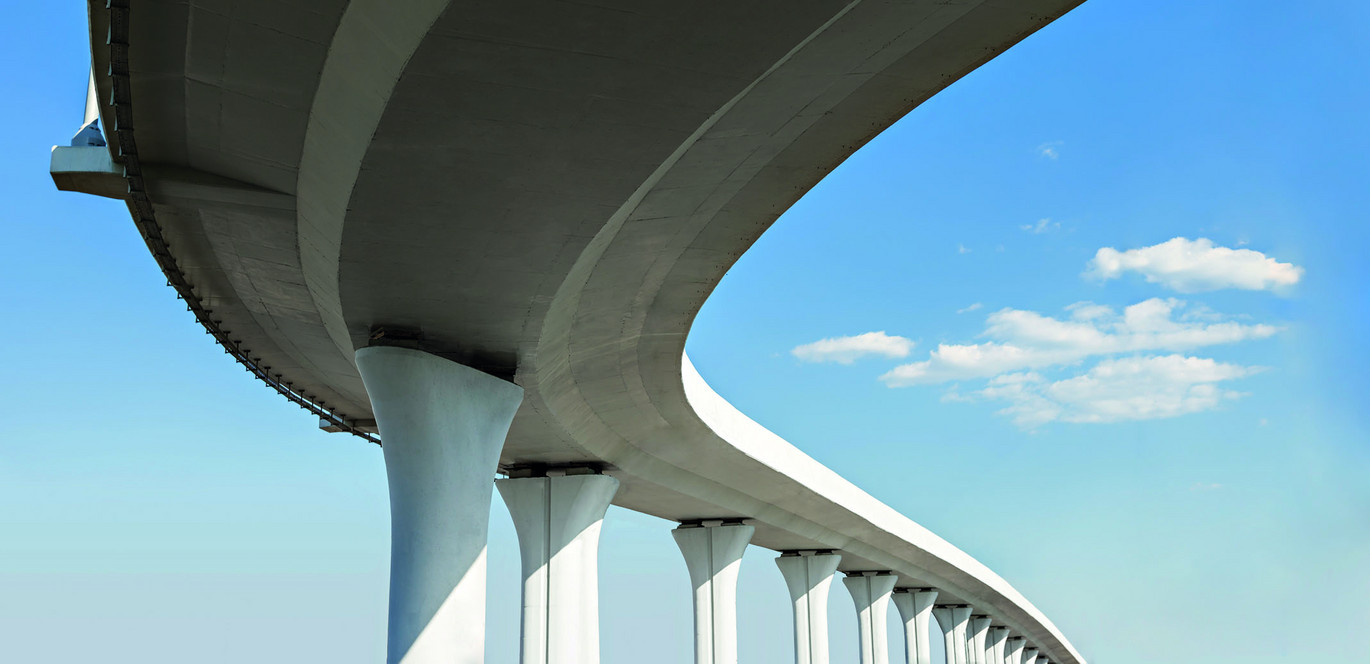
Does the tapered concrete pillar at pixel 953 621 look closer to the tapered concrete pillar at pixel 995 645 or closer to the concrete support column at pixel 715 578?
the tapered concrete pillar at pixel 995 645

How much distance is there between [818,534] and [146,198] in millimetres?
30193

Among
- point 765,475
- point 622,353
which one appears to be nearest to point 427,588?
point 622,353

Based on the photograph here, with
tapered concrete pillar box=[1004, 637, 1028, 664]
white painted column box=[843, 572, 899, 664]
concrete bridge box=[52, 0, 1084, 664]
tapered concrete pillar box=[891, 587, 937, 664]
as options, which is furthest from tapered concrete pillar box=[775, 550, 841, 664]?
tapered concrete pillar box=[1004, 637, 1028, 664]

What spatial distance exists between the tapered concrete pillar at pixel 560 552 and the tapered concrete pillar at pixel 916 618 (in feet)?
112

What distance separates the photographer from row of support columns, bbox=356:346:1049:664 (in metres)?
15.9

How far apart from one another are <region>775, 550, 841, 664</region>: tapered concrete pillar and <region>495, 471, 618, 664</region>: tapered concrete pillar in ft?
56.9

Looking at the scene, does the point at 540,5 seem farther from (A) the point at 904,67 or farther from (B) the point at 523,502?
(B) the point at 523,502

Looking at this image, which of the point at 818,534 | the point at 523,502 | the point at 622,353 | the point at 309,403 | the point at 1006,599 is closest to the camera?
the point at 622,353

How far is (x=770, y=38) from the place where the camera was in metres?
9.05

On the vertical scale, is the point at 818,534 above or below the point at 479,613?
above

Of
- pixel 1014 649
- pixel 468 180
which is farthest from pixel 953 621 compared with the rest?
pixel 468 180

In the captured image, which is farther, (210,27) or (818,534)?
(818,534)

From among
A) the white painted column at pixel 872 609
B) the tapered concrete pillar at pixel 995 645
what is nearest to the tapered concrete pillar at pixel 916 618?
the white painted column at pixel 872 609

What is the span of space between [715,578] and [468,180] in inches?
1004
